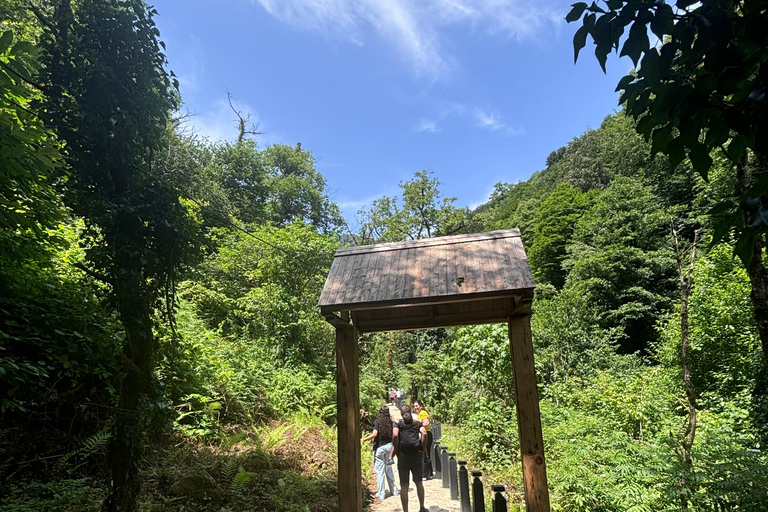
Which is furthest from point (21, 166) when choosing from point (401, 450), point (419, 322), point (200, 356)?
point (401, 450)

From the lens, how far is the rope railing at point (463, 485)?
487 cm

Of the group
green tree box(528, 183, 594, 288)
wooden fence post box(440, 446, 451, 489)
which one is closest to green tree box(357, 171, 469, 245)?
green tree box(528, 183, 594, 288)

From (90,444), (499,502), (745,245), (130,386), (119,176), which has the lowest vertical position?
(499,502)

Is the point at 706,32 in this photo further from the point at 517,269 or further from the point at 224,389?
the point at 224,389

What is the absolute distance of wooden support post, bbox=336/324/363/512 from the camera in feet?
15.5

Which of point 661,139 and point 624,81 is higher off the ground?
point 624,81

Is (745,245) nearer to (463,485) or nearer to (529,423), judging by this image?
(529,423)

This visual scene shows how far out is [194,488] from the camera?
18.5 ft

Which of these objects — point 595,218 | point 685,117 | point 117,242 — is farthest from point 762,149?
point 595,218

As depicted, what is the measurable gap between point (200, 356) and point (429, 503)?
4997 millimetres

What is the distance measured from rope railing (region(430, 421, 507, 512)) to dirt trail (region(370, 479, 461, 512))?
18 centimetres

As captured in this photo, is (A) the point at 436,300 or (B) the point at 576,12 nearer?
(B) the point at 576,12

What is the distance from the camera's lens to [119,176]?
491 cm

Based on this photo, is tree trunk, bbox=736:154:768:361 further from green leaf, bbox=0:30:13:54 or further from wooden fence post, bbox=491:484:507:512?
green leaf, bbox=0:30:13:54
